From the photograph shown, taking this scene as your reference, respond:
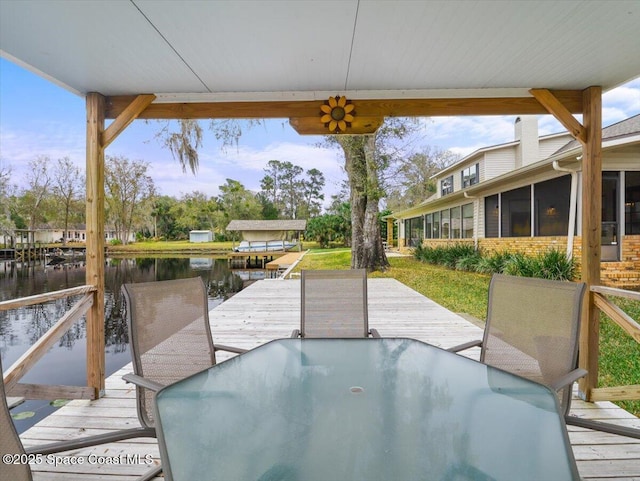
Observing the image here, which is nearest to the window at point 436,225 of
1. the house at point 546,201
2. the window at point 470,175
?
the house at point 546,201

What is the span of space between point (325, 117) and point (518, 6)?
156 centimetres

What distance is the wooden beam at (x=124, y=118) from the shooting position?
2807 mm

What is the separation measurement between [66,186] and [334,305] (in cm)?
3598

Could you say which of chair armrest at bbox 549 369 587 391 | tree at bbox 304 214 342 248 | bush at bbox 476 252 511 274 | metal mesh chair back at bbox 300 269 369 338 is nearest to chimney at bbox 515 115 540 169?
bush at bbox 476 252 511 274

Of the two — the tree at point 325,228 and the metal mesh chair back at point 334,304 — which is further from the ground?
the tree at point 325,228

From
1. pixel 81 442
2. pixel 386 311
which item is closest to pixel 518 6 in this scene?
pixel 81 442

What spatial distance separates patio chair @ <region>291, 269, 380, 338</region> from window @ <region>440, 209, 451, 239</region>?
11.9 metres

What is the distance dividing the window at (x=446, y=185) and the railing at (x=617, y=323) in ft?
47.1

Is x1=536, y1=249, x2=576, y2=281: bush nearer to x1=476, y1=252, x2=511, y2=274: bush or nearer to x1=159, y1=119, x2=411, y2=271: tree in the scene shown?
x1=476, y1=252, x2=511, y2=274: bush

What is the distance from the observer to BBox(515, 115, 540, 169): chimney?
1236 cm

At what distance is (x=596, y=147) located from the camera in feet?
8.86

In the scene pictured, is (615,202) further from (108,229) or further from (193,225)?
(108,229)

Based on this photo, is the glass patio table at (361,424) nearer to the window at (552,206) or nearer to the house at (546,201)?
the house at (546,201)

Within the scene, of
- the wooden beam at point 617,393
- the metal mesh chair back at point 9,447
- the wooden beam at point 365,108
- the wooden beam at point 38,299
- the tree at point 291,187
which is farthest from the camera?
the tree at point 291,187
